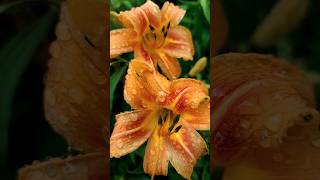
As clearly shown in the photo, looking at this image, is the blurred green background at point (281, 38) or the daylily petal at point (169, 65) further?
the blurred green background at point (281, 38)

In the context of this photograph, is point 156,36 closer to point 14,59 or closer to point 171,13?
point 171,13

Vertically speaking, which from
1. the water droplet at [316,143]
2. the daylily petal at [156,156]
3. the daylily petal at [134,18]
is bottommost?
the water droplet at [316,143]

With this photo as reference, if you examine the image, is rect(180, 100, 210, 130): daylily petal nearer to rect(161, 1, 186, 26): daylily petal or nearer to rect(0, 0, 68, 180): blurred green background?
rect(161, 1, 186, 26): daylily petal

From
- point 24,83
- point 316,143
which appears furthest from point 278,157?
point 24,83

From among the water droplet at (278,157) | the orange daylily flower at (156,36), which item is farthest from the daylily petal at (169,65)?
the water droplet at (278,157)

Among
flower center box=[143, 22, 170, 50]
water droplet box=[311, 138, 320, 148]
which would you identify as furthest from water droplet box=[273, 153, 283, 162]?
flower center box=[143, 22, 170, 50]

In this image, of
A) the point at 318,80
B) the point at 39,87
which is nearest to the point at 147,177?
the point at 39,87

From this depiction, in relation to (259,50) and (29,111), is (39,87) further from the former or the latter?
(259,50)

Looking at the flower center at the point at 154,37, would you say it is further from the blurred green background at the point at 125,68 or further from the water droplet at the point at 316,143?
the water droplet at the point at 316,143
